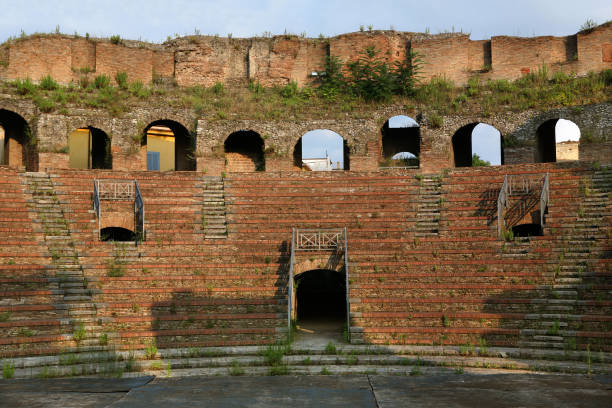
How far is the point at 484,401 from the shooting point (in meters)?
8.91

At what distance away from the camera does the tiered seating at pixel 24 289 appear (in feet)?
40.7

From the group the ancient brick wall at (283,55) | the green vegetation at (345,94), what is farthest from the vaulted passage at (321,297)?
the ancient brick wall at (283,55)

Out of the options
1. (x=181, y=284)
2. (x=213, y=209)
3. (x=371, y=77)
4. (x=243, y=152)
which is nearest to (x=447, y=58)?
(x=371, y=77)

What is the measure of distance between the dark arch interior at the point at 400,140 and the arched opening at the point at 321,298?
9013mm

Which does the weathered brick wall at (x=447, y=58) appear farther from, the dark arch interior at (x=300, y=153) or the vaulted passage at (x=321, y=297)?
the vaulted passage at (x=321, y=297)

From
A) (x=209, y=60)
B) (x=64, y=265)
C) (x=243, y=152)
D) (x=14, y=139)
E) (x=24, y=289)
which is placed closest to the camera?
(x=24, y=289)

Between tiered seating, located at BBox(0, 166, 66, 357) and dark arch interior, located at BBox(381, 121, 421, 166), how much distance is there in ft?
51.8

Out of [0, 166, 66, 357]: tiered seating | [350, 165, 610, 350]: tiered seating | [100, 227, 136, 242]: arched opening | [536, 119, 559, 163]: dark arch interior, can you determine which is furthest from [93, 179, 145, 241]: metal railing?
[536, 119, 559, 163]: dark arch interior

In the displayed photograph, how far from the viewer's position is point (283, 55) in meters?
25.4

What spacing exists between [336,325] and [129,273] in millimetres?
5576

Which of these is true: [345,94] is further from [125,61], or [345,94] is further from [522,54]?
[125,61]

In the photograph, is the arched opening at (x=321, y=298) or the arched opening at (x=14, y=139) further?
the arched opening at (x=14, y=139)

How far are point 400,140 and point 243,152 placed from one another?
7.76 metres

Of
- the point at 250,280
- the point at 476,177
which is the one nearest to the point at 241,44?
the point at 476,177
